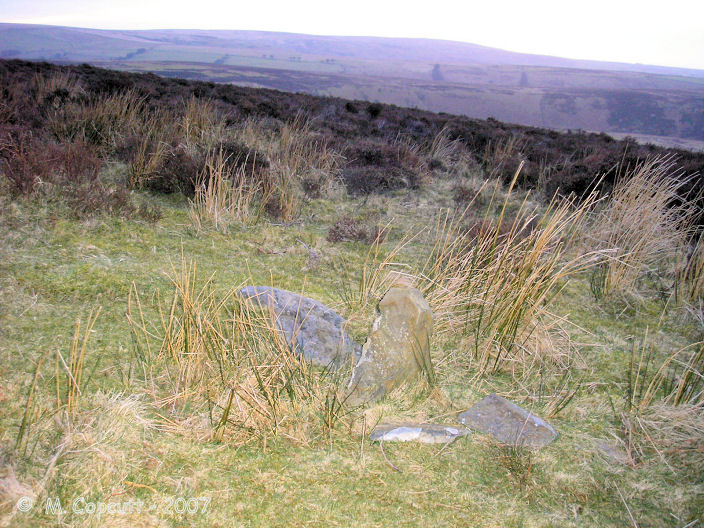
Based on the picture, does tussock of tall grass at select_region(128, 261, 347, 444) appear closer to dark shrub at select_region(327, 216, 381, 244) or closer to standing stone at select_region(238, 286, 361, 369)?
standing stone at select_region(238, 286, 361, 369)

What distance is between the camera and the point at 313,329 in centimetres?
282

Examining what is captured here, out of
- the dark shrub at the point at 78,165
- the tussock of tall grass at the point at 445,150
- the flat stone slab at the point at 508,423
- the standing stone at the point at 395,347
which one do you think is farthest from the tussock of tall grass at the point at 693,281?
the dark shrub at the point at 78,165

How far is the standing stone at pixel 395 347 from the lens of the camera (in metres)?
2.47

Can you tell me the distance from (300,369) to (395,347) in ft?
1.78

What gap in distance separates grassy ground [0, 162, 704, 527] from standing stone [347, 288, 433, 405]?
3.9 inches

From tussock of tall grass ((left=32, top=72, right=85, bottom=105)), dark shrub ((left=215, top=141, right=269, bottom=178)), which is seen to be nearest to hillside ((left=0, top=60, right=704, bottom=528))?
dark shrub ((left=215, top=141, right=269, bottom=178))

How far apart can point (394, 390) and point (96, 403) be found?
1.44 metres

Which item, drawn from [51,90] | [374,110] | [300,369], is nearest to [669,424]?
[300,369]

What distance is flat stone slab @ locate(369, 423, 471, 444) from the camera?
218 cm

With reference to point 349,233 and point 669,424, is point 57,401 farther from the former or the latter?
point 349,233

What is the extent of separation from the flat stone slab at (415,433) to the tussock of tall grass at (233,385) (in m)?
0.21

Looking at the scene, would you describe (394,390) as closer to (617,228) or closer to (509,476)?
(509,476)

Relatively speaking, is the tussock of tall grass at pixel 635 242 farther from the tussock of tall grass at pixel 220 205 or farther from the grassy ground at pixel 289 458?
the tussock of tall grass at pixel 220 205

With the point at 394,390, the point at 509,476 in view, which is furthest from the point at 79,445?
the point at 509,476
